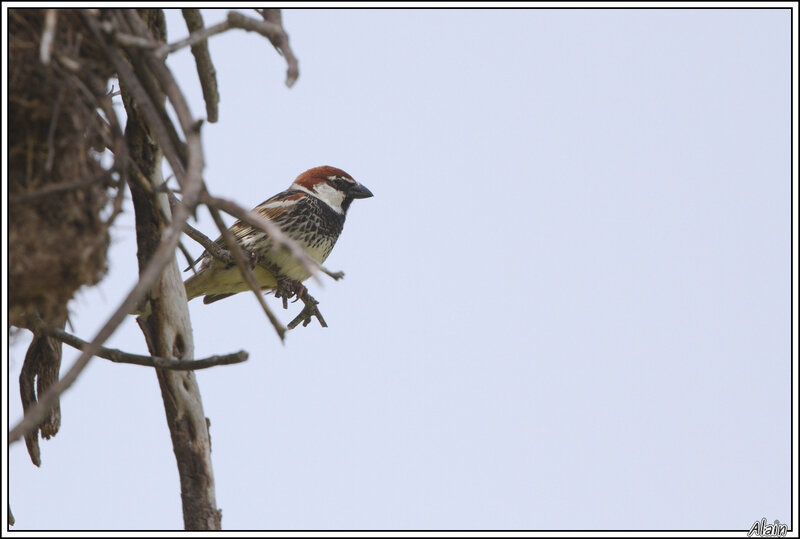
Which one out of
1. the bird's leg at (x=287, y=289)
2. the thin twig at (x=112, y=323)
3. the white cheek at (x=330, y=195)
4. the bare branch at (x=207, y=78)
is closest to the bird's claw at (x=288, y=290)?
the bird's leg at (x=287, y=289)

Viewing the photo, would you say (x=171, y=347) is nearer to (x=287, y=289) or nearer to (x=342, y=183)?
(x=287, y=289)

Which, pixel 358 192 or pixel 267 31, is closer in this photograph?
pixel 267 31

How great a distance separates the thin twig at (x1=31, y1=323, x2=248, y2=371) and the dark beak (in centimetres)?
261

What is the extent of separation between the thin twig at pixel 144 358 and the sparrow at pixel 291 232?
147 cm

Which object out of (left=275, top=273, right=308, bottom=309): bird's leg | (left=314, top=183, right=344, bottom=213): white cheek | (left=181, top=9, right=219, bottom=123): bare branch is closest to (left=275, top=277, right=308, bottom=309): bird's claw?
(left=275, top=273, right=308, bottom=309): bird's leg

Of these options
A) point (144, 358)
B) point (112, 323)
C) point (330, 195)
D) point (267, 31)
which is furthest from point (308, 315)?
point (112, 323)

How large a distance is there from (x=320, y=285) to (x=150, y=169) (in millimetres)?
1414

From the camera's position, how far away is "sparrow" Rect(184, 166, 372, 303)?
4910 mm

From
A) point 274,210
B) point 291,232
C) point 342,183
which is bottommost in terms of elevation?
point 291,232

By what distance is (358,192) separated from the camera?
570 cm

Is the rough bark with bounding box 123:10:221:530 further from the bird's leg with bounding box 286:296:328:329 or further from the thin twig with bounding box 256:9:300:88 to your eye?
the bird's leg with bounding box 286:296:328:329

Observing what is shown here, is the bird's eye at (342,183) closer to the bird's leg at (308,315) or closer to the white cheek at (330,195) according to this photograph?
the white cheek at (330,195)

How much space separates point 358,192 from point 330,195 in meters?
0.21

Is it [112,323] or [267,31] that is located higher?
[267,31]
